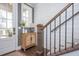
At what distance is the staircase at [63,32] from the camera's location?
1.29 metres

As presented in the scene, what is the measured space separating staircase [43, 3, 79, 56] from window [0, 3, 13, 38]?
487 millimetres

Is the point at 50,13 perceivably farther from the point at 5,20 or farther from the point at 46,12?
the point at 5,20

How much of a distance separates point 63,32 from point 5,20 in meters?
0.81

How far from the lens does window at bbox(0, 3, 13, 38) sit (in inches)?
50.5

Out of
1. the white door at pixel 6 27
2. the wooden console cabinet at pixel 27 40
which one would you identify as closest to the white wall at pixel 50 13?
the wooden console cabinet at pixel 27 40

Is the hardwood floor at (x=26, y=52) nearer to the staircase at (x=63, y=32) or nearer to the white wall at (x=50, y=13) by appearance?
the staircase at (x=63, y=32)

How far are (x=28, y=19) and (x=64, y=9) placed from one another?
498 mm

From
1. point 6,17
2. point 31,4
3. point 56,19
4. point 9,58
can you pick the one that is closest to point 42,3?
point 31,4

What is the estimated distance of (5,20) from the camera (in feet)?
4.25

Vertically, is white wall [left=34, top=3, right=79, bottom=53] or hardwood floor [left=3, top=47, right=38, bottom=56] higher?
white wall [left=34, top=3, right=79, bottom=53]

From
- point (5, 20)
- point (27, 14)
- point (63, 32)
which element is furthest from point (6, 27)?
point (63, 32)

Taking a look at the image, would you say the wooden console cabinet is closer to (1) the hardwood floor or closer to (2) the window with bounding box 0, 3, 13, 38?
(1) the hardwood floor

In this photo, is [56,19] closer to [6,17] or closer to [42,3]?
[42,3]

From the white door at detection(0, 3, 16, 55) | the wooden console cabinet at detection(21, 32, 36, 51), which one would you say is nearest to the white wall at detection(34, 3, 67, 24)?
the wooden console cabinet at detection(21, 32, 36, 51)
